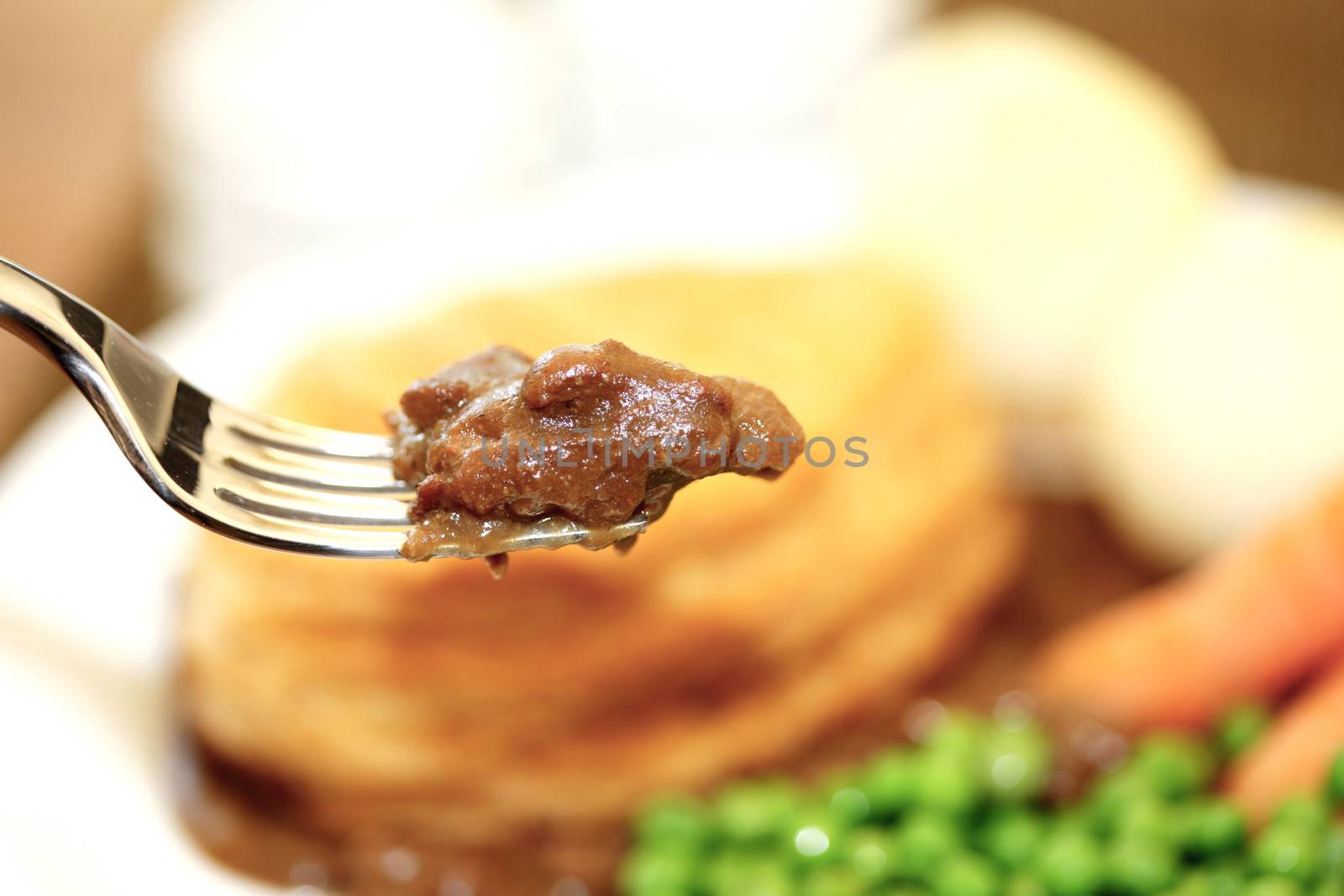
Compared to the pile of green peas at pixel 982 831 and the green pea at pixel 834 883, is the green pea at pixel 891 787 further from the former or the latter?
the green pea at pixel 834 883

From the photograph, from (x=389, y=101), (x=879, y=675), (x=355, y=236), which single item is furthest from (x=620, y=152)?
(x=879, y=675)

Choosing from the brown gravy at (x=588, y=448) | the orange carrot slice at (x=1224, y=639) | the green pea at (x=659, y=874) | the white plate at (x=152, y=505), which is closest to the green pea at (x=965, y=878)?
the green pea at (x=659, y=874)

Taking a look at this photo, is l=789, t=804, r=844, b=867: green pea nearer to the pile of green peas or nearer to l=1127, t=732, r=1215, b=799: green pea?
the pile of green peas

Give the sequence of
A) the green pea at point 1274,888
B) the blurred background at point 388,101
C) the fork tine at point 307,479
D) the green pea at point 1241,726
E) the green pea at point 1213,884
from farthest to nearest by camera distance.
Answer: the blurred background at point 388,101 < the green pea at point 1241,726 < the green pea at point 1213,884 < the green pea at point 1274,888 < the fork tine at point 307,479

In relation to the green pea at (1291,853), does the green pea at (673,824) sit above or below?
above

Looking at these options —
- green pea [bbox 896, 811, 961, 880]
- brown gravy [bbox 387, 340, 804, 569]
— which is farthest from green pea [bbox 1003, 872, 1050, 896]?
brown gravy [bbox 387, 340, 804, 569]

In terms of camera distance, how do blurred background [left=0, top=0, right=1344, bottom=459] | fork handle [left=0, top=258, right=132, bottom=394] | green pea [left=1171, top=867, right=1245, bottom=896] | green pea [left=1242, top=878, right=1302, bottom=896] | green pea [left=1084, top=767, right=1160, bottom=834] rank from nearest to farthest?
fork handle [left=0, top=258, right=132, bottom=394]
green pea [left=1242, top=878, right=1302, bottom=896]
green pea [left=1171, top=867, right=1245, bottom=896]
green pea [left=1084, top=767, right=1160, bottom=834]
blurred background [left=0, top=0, right=1344, bottom=459]

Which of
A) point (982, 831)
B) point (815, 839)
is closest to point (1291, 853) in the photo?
point (982, 831)

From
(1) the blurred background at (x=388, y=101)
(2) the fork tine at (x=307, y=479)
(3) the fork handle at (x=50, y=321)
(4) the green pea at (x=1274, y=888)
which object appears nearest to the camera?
(3) the fork handle at (x=50, y=321)
